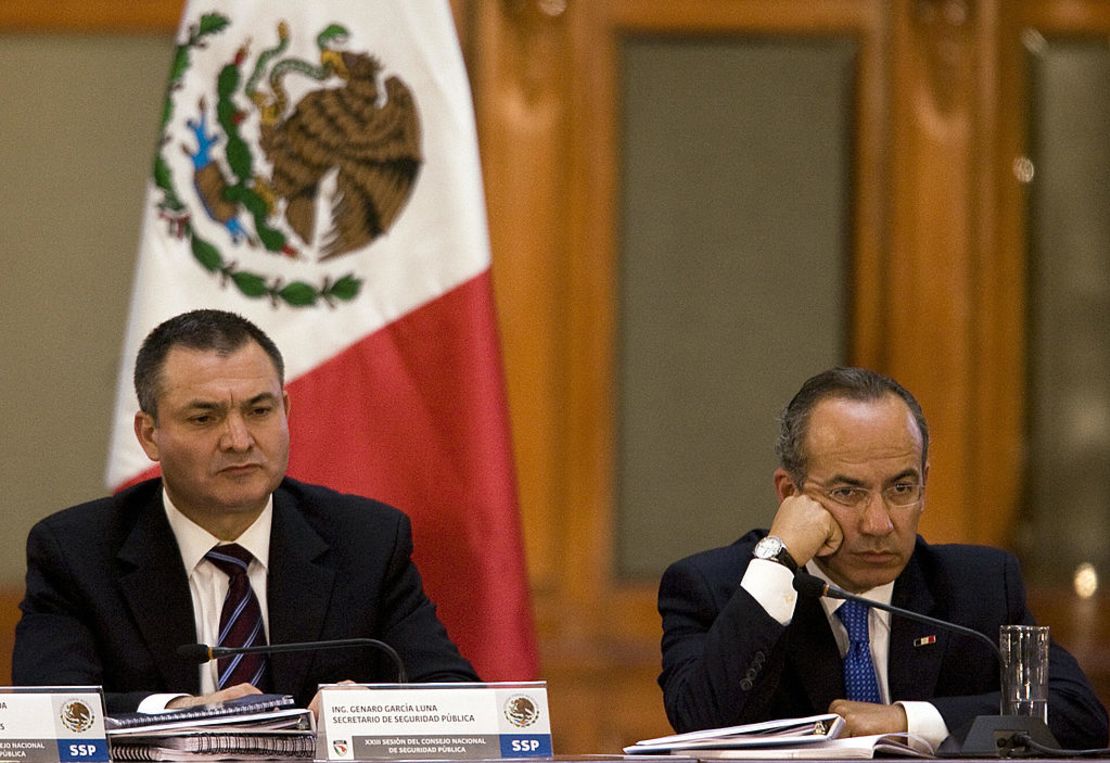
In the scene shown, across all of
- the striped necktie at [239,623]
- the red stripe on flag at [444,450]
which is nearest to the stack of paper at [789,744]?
the striped necktie at [239,623]

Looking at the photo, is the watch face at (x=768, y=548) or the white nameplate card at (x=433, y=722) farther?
the watch face at (x=768, y=548)

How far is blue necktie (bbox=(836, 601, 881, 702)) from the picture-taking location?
284 centimetres

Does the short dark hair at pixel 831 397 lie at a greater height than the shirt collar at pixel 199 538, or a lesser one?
greater

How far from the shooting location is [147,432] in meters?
3.07

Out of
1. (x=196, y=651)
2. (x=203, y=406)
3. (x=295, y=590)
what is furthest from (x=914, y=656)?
(x=203, y=406)

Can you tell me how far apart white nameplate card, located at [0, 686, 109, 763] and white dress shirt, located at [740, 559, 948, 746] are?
3.53 ft

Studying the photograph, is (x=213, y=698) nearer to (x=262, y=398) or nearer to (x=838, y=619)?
(x=262, y=398)

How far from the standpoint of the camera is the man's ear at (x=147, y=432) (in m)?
3.05

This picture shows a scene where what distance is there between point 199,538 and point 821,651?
1158mm

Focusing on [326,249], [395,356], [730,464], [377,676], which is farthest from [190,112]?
[730,464]

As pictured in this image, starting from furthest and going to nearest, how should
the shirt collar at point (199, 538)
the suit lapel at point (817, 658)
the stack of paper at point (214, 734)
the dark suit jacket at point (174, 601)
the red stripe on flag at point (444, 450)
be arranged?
the red stripe on flag at point (444, 450)
the shirt collar at point (199, 538)
the dark suit jacket at point (174, 601)
the suit lapel at point (817, 658)
the stack of paper at point (214, 734)

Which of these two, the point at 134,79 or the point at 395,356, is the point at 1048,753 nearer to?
the point at 395,356

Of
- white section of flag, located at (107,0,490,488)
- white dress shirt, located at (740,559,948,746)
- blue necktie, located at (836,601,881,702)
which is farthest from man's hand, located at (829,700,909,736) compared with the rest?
white section of flag, located at (107,0,490,488)

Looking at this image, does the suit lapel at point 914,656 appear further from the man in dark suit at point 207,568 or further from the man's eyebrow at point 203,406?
the man's eyebrow at point 203,406
